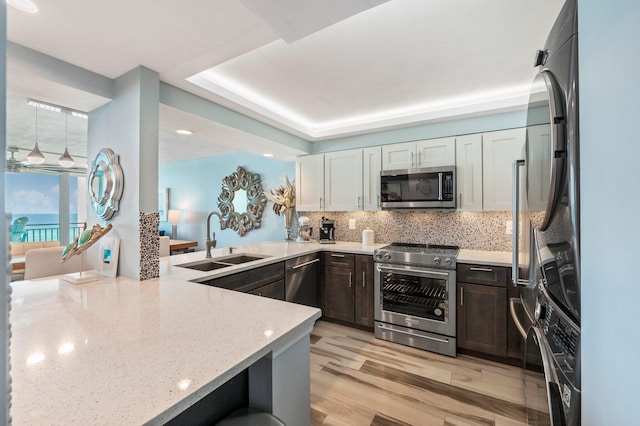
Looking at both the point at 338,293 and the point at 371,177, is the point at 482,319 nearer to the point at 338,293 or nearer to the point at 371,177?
the point at 338,293

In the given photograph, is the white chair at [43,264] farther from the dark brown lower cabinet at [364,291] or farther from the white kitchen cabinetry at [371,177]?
the white kitchen cabinetry at [371,177]

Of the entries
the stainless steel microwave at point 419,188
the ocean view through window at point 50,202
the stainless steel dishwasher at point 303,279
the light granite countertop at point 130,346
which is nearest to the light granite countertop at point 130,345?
the light granite countertop at point 130,346

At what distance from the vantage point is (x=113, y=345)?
0.94 m

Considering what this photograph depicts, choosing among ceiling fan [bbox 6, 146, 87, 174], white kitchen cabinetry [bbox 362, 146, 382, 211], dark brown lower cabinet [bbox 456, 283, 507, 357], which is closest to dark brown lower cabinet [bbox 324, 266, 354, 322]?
white kitchen cabinetry [bbox 362, 146, 382, 211]

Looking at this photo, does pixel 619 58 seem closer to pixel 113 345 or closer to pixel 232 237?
pixel 113 345

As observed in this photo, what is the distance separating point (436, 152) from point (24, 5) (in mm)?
3161

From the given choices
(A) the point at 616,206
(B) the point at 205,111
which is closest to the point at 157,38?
(B) the point at 205,111

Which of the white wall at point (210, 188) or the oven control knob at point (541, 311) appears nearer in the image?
the oven control knob at point (541, 311)

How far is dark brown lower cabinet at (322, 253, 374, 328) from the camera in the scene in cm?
299

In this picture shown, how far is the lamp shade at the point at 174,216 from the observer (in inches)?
228

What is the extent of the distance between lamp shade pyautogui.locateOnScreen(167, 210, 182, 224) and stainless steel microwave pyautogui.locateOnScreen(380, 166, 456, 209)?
4585 millimetres

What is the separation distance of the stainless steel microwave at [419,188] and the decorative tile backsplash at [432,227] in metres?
0.39

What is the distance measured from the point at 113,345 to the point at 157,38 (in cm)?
156

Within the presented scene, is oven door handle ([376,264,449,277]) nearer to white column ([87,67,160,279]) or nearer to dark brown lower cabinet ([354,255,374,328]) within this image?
dark brown lower cabinet ([354,255,374,328])
